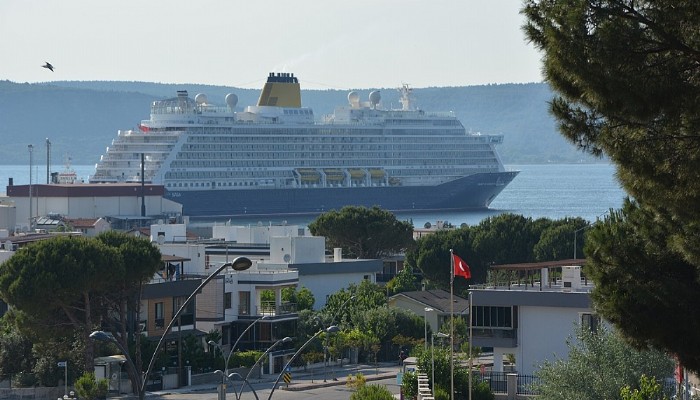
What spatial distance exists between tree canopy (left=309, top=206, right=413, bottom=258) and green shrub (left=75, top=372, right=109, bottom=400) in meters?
30.6

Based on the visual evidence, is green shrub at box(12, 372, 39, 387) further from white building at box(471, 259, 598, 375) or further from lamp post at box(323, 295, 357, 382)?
white building at box(471, 259, 598, 375)

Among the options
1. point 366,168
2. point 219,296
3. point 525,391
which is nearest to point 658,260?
point 525,391

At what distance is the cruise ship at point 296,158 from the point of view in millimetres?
150375

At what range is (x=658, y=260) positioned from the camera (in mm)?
17625

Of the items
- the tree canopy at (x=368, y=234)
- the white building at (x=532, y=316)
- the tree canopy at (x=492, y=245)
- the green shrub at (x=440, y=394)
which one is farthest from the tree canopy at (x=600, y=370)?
the tree canopy at (x=368, y=234)

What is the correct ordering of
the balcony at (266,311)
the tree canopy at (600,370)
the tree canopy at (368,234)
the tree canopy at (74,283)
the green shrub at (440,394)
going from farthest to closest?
the tree canopy at (368,234)
the balcony at (266,311)
the tree canopy at (74,283)
the green shrub at (440,394)
the tree canopy at (600,370)

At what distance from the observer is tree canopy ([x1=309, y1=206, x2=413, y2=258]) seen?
69.1 m

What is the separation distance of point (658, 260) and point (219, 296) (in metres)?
31.7

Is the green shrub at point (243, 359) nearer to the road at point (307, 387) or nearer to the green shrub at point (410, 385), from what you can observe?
the road at point (307, 387)

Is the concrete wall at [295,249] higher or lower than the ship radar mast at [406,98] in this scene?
lower

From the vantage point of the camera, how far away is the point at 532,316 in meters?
34.5

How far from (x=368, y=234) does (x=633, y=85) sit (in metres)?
55.4

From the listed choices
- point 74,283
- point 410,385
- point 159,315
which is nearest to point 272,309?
point 159,315

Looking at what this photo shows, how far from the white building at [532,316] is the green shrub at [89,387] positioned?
29.2 ft
